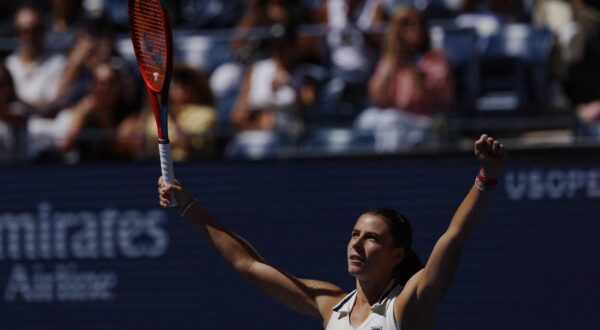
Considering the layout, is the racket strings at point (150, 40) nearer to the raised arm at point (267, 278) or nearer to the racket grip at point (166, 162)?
the racket grip at point (166, 162)

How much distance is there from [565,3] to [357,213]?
8.02 ft

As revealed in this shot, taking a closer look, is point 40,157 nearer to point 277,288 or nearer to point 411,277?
point 277,288

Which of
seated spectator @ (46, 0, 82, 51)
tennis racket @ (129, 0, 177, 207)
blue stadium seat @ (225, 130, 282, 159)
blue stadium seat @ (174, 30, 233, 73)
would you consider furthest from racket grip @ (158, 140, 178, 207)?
seated spectator @ (46, 0, 82, 51)

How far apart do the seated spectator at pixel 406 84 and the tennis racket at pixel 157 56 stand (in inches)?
Answer: 104

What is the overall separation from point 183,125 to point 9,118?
1.23 m

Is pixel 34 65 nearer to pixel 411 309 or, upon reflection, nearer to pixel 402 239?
pixel 402 239

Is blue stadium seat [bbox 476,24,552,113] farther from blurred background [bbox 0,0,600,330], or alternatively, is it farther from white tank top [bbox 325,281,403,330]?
white tank top [bbox 325,281,403,330]

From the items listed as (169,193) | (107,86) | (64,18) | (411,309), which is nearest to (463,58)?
(107,86)

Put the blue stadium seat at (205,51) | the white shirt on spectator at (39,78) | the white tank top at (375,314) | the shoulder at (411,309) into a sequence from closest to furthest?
the shoulder at (411,309), the white tank top at (375,314), the blue stadium seat at (205,51), the white shirt on spectator at (39,78)

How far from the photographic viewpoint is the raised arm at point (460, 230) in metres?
4.36

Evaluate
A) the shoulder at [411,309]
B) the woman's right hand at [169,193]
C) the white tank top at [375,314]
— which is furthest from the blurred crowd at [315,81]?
the shoulder at [411,309]

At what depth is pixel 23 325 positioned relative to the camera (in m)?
8.20

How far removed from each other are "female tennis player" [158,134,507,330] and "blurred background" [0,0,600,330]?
248cm

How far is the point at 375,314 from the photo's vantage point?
16.0 ft
